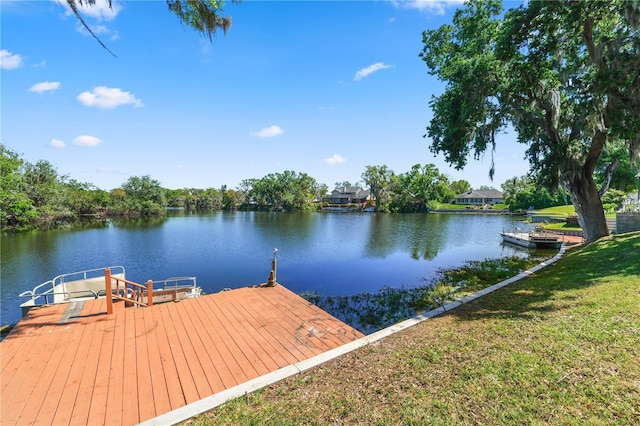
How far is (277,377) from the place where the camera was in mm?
5074

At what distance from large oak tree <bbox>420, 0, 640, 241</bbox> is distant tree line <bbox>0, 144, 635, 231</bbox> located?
21.1 metres

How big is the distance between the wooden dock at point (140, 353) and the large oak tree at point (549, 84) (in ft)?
34.9

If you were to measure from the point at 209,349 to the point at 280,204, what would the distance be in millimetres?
81855

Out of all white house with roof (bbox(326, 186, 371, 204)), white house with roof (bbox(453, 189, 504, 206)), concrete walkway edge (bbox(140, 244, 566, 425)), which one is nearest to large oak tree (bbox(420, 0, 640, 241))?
concrete walkway edge (bbox(140, 244, 566, 425))

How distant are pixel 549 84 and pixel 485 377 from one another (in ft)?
42.8

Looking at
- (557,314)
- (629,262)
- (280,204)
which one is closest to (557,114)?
(629,262)

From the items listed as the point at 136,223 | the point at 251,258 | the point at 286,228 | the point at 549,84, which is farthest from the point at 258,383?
the point at 136,223

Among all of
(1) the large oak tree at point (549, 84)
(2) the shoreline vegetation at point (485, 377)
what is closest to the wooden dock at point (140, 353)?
(2) the shoreline vegetation at point (485, 377)

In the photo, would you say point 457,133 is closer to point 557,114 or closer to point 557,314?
point 557,114

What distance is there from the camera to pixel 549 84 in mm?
12266

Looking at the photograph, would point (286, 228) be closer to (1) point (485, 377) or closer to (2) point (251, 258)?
(2) point (251, 258)

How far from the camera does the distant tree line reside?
38312mm

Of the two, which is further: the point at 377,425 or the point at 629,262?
the point at 629,262

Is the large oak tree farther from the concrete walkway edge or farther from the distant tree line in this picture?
Result: the distant tree line
